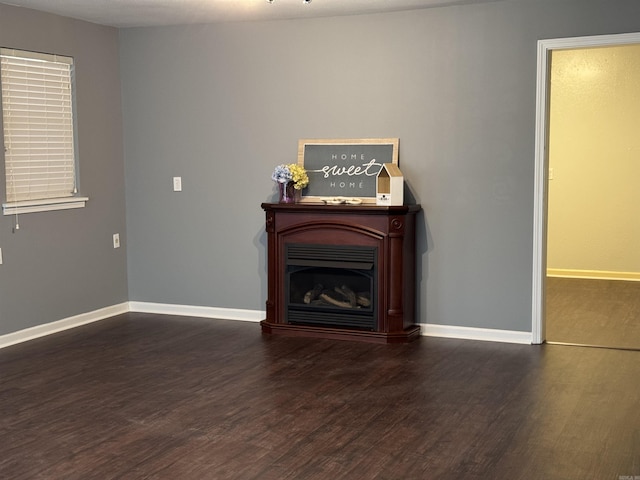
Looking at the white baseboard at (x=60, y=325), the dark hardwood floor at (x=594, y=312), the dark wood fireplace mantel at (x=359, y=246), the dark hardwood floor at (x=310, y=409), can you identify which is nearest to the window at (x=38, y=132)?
the white baseboard at (x=60, y=325)

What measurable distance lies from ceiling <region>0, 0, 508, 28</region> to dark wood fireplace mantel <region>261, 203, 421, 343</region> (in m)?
1.36

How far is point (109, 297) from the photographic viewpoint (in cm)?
646

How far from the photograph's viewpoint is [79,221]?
609 cm

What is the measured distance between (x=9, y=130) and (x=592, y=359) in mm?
4128

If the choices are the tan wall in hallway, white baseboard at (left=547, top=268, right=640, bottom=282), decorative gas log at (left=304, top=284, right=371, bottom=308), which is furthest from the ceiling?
white baseboard at (left=547, top=268, right=640, bottom=282)

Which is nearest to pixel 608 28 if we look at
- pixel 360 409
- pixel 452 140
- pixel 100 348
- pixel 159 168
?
pixel 452 140

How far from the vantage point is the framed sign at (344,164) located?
5.74 meters

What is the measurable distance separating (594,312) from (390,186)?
2.19 m

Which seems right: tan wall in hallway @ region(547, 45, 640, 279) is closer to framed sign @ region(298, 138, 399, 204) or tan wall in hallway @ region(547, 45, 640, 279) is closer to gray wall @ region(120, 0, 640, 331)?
gray wall @ region(120, 0, 640, 331)

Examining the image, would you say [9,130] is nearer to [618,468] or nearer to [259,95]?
[259,95]

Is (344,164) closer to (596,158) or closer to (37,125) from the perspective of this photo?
(37,125)

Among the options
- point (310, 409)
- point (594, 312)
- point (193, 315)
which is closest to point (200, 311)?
point (193, 315)

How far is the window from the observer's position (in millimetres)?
5430

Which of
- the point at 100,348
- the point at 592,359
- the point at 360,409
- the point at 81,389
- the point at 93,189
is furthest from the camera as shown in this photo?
the point at 93,189
